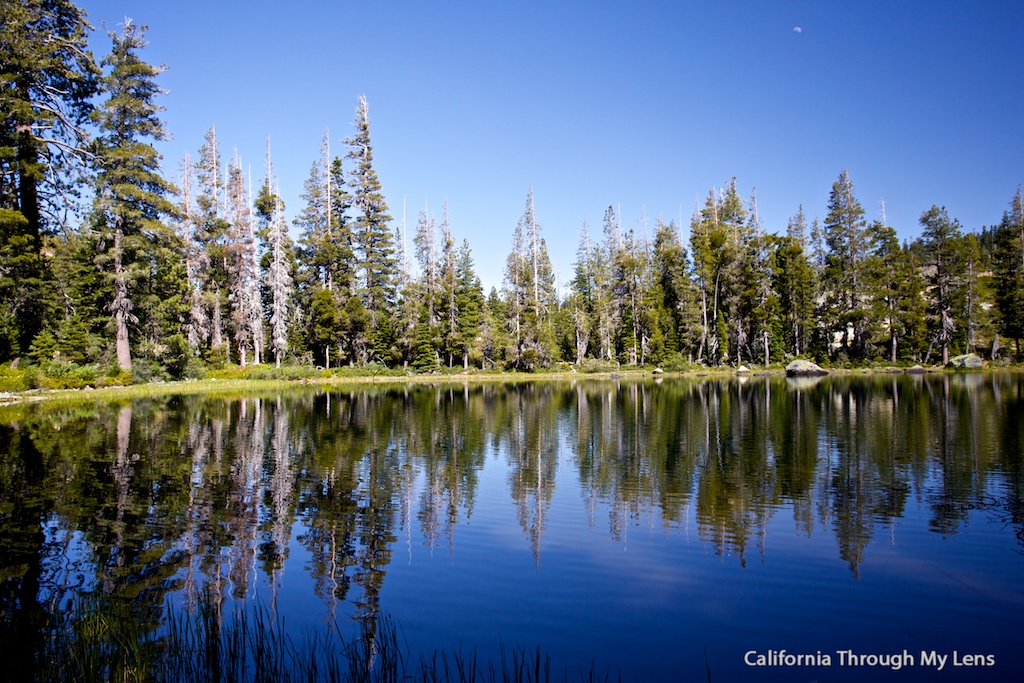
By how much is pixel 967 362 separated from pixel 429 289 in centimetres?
5233

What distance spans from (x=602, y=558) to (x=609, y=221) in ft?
251

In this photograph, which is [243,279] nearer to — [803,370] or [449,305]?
[449,305]

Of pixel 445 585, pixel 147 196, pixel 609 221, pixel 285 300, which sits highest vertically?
pixel 609 221

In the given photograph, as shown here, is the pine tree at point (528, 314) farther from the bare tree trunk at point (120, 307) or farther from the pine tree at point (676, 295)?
the bare tree trunk at point (120, 307)

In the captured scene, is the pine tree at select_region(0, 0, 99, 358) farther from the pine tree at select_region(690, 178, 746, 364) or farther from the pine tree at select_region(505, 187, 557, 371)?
the pine tree at select_region(690, 178, 746, 364)

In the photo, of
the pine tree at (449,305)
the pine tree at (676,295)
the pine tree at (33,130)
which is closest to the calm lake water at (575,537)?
the pine tree at (33,130)

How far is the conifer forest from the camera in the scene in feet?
135

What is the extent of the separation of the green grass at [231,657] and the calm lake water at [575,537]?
1.10ft

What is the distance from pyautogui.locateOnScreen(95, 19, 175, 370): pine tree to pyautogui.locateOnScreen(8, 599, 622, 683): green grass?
37.4 metres

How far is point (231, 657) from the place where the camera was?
20.4 feet

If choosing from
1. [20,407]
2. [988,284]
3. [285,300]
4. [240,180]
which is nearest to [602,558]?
[20,407]

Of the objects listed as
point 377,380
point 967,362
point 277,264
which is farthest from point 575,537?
point 967,362

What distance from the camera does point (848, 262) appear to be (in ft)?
241

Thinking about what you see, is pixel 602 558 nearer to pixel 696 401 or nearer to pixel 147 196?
pixel 696 401
